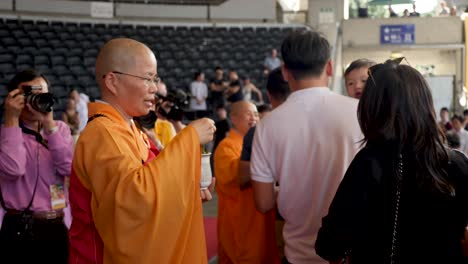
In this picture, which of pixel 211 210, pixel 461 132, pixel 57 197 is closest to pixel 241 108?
pixel 57 197

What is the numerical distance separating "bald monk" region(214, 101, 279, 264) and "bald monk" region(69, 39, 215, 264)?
1.58 m

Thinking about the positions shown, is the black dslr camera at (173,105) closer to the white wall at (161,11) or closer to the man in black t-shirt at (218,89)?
the man in black t-shirt at (218,89)

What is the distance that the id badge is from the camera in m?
2.67

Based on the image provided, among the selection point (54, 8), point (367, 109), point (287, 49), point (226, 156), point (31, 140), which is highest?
point (54, 8)

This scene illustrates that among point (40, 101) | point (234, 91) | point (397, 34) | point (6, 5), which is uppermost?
point (6, 5)

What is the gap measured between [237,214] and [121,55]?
1908 mm

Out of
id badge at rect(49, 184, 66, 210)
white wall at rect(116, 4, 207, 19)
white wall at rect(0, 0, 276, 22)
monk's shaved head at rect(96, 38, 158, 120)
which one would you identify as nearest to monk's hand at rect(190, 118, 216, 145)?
monk's shaved head at rect(96, 38, 158, 120)

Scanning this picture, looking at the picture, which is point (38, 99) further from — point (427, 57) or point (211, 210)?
point (427, 57)

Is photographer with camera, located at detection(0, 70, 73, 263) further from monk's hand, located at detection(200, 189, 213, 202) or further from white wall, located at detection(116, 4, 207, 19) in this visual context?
white wall, located at detection(116, 4, 207, 19)

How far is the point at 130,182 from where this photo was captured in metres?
1.67

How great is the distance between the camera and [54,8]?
14312 millimetres

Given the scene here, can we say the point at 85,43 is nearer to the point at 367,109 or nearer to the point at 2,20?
the point at 2,20

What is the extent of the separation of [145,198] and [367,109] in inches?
24.5

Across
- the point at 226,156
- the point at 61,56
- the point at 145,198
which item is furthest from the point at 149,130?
the point at 61,56
